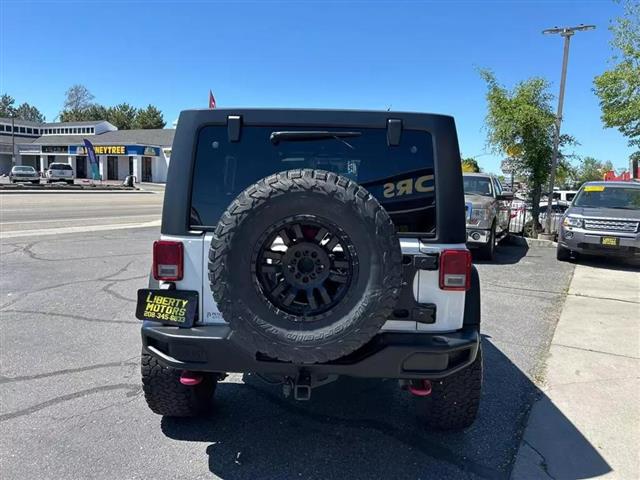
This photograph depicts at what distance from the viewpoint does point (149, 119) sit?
90.9 meters

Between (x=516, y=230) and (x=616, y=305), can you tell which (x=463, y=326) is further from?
(x=516, y=230)

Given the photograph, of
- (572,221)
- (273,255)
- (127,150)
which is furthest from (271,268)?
(127,150)

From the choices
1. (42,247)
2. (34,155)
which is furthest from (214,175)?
(34,155)

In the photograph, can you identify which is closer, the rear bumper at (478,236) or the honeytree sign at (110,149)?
the rear bumper at (478,236)

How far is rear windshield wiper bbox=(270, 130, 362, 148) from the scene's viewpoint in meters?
2.82

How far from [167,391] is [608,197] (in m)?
11.1

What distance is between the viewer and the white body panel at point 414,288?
273 centimetres

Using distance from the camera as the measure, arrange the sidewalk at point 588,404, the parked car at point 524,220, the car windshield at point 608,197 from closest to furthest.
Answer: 1. the sidewalk at point 588,404
2. the car windshield at point 608,197
3. the parked car at point 524,220

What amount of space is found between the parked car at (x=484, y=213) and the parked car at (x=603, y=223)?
4.75 feet

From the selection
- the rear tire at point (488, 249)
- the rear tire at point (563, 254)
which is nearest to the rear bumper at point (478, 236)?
the rear tire at point (488, 249)

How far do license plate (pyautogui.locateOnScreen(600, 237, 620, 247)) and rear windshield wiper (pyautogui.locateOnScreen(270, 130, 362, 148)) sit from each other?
9041 millimetres

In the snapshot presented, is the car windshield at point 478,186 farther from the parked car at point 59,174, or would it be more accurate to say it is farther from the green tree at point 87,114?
the green tree at point 87,114

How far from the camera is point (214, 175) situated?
2.87 meters

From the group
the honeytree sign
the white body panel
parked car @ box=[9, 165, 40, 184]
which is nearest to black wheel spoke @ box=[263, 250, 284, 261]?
the white body panel
